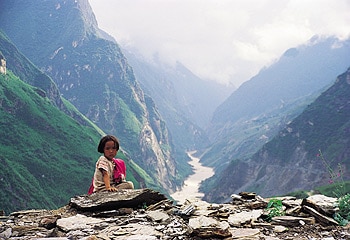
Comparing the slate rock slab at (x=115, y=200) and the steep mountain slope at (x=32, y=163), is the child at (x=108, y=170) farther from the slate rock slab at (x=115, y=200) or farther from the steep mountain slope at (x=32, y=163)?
the steep mountain slope at (x=32, y=163)

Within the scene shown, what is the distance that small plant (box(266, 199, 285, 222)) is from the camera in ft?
35.2

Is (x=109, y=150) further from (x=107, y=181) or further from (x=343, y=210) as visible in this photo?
(x=343, y=210)

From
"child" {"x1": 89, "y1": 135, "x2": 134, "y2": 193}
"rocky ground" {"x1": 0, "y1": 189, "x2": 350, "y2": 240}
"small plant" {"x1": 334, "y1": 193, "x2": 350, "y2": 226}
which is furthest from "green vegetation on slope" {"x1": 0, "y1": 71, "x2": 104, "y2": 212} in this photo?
"small plant" {"x1": 334, "y1": 193, "x2": 350, "y2": 226}

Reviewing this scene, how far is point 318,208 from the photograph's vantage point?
412 inches

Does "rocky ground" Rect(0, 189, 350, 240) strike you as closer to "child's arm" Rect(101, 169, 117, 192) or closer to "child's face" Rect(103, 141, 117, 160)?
"child's arm" Rect(101, 169, 117, 192)

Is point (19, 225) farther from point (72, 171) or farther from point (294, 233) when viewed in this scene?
point (72, 171)

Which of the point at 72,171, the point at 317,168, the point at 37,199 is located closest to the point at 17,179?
the point at 37,199

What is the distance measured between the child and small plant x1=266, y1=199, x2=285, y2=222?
5.31 metres

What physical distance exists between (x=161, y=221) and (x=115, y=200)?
215 cm

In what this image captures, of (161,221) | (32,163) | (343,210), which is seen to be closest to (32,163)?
(32,163)

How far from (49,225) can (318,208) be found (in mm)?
8535

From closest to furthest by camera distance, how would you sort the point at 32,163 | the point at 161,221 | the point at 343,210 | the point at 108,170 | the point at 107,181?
the point at 343,210 < the point at 161,221 < the point at 107,181 < the point at 108,170 < the point at 32,163

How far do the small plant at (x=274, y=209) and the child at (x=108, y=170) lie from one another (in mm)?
5314

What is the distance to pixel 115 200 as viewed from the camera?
11.5m
